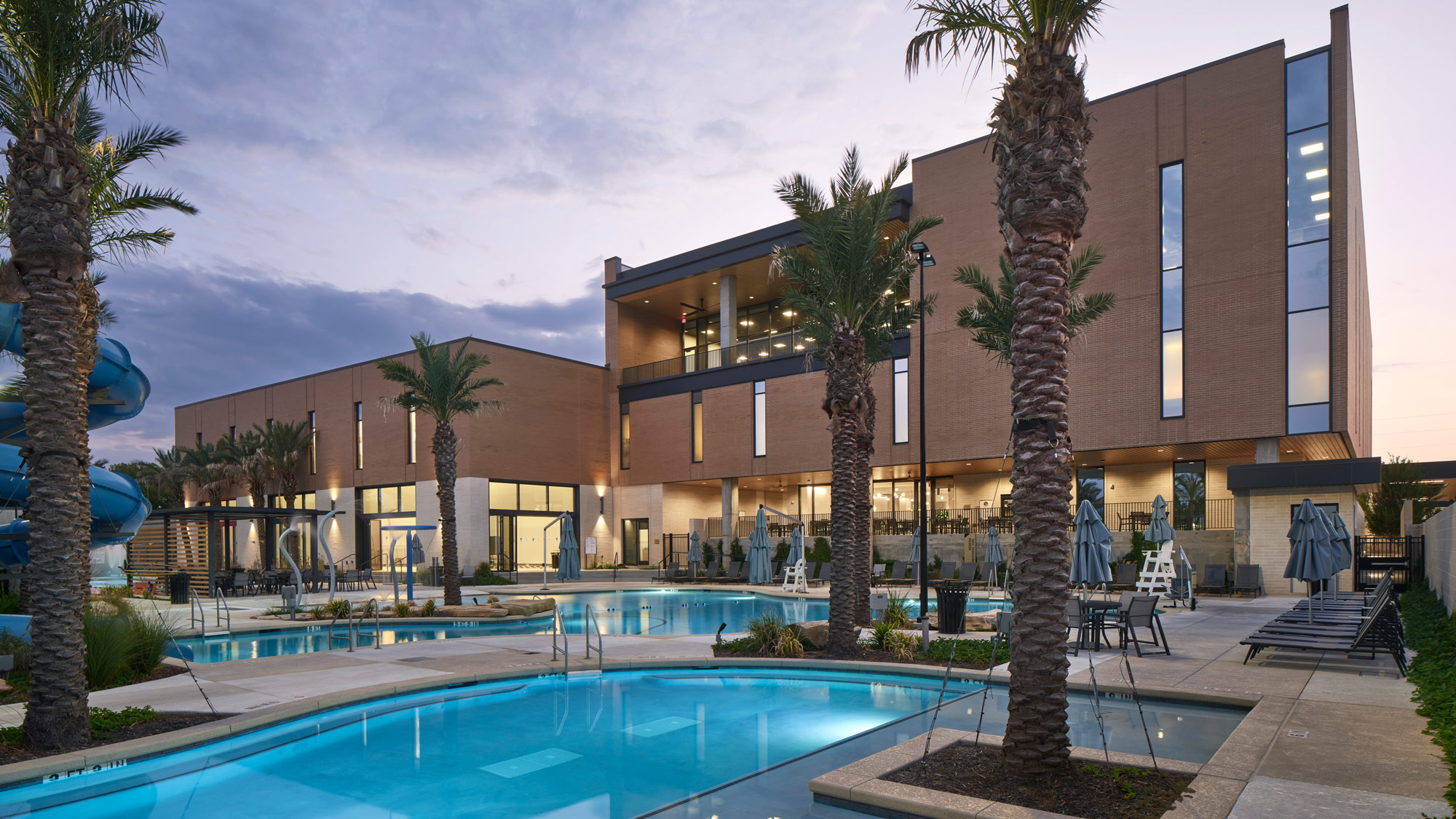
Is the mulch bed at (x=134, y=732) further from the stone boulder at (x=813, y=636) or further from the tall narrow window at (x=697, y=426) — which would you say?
the tall narrow window at (x=697, y=426)

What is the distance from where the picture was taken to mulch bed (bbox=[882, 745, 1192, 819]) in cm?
567

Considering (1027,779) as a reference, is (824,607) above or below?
below

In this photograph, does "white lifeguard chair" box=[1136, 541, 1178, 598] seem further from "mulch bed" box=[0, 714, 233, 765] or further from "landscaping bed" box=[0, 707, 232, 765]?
"landscaping bed" box=[0, 707, 232, 765]

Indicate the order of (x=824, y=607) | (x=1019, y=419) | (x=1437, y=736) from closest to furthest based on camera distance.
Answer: (x=1019, y=419) → (x=1437, y=736) → (x=824, y=607)

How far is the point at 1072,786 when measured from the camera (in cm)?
603

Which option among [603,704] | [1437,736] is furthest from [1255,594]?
[603,704]

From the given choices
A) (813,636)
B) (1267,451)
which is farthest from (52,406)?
(1267,451)

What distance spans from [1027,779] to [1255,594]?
72.8ft

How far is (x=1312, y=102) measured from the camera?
2592 centimetres

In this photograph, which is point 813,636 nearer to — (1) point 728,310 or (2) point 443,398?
(2) point 443,398

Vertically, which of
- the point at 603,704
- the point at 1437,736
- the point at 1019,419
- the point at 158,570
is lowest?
the point at 158,570

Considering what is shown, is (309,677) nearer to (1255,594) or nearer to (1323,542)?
(1323,542)

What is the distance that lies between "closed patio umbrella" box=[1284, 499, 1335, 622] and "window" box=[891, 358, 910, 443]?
64.3 ft

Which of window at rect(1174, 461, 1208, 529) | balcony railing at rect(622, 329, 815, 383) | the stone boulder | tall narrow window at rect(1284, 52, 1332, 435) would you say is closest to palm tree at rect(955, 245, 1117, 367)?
tall narrow window at rect(1284, 52, 1332, 435)
